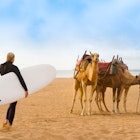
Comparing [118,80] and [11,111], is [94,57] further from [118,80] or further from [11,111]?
[11,111]

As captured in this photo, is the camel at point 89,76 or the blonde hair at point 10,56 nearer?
the blonde hair at point 10,56

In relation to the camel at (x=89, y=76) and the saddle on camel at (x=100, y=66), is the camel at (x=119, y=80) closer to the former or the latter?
the saddle on camel at (x=100, y=66)

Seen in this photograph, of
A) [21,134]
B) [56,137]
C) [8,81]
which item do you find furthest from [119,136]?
[8,81]

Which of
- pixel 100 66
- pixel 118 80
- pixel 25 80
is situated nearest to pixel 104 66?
pixel 100 66

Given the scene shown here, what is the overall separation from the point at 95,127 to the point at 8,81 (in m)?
3.03

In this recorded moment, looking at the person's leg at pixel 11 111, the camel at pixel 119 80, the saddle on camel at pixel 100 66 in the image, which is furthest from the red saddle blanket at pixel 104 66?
the person's leg at pixel 11 111

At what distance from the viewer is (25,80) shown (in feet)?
29.9

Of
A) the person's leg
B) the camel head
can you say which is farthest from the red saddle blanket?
the person's leg

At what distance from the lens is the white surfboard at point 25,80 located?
28.4ft

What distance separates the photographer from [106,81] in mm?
15164

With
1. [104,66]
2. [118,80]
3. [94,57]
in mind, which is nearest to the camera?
[94,57]

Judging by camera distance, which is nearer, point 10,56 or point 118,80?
point 10,56

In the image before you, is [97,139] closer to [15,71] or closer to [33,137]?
[33,137]

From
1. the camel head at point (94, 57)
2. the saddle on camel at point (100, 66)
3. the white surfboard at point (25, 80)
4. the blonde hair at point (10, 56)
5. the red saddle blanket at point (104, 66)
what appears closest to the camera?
the white surfboard at point (25, 80)
